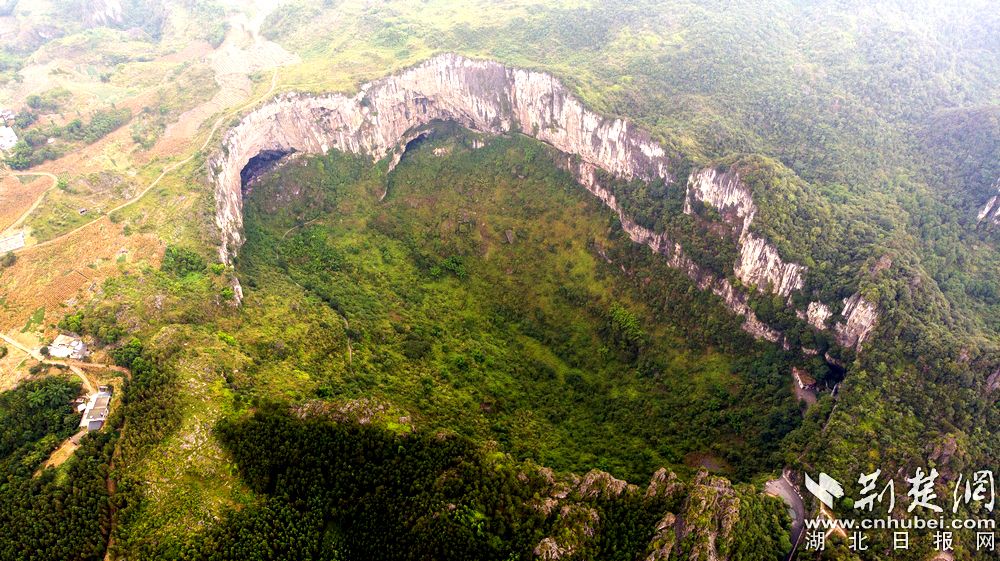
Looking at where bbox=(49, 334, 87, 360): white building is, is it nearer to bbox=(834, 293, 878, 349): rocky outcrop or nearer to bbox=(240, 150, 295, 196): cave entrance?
bbox=(240, 150, 295, 196): cave entrance

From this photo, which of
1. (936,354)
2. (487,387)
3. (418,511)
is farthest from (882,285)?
(418,511)

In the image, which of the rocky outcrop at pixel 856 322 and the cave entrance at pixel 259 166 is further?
the cave entrance at pixel 259 166

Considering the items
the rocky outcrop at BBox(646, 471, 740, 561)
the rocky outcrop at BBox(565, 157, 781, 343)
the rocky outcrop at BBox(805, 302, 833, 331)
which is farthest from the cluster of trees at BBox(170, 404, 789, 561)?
the rocky outcrop at BBox(565, 157, 781, 343)

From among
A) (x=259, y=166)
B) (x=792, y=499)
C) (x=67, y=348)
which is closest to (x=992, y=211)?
(x=792, y=499)

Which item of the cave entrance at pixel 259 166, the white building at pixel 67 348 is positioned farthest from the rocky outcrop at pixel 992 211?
the white building at pixel 67 348

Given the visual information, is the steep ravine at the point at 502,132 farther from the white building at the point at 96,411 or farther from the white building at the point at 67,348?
the white building at the point at 96,411

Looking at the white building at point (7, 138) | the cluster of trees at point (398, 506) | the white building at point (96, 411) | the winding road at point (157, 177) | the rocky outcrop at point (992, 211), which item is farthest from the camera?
the white building at point (7, 138)
